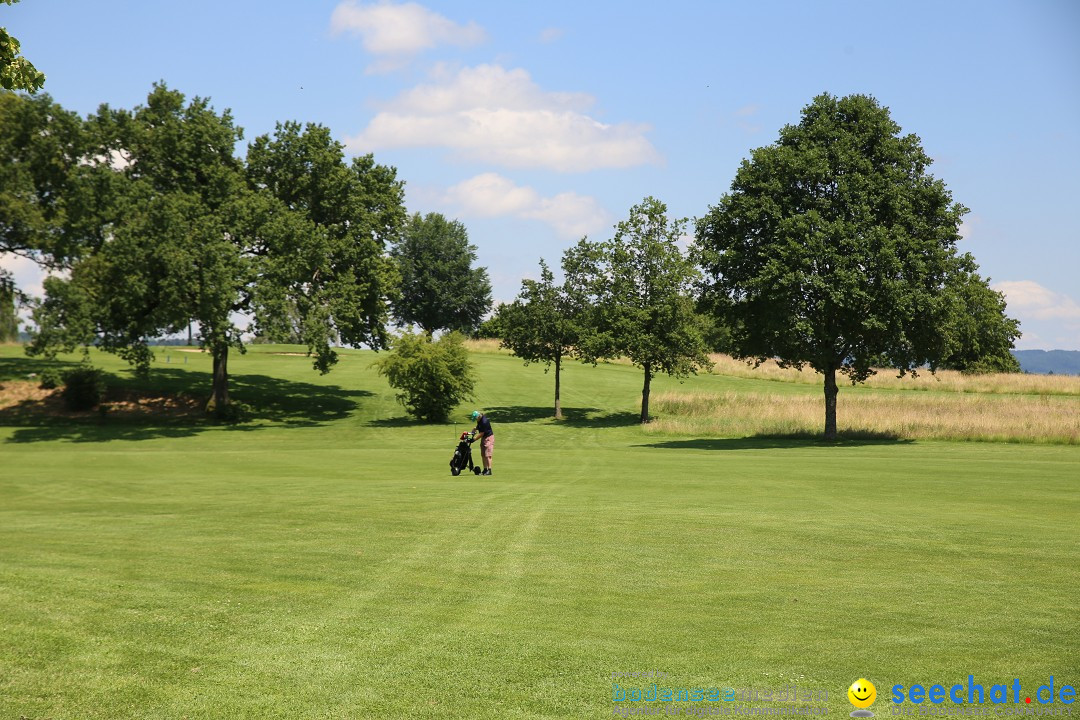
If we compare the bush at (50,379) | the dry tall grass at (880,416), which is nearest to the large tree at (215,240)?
the bush at (50,379)

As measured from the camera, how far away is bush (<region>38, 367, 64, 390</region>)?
2144 inches

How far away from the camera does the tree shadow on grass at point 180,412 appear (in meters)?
50.7

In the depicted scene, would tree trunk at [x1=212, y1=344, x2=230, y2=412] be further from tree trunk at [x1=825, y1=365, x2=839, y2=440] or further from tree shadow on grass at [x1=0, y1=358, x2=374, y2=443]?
tree trunk at [x1=825, y1=365, x2=839, y2=440]

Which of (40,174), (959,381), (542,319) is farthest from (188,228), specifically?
(959,381)

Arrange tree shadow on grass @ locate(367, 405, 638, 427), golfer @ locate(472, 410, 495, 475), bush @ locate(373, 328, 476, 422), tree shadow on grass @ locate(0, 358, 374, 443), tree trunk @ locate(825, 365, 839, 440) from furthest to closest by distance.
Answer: tree shadow on grass @ locate(367, 405, 638, 427) < bush @ locate(373, 328, 476, 422) < tree shadow on grass @ locate(0, 358, 374, 443) < tree trunk @ locate(825, 365, 839, 440) < golfer @ locate(472, 410, 495, 475)

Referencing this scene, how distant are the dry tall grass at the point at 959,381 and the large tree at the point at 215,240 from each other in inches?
1103

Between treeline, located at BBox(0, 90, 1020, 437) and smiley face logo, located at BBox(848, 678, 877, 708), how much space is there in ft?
118

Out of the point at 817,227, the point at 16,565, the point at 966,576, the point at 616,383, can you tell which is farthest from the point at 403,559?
the point at 616,383

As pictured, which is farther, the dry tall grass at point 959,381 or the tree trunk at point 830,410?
the dry tall grass at point 959,381

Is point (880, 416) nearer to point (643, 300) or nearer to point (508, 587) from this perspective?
point (643, 300)

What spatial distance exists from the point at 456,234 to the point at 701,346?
83746 millimetres

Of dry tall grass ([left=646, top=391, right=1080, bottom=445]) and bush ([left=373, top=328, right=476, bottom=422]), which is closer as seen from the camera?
dry tall grass ([left=646, top=391, right=1080, bottom=445])

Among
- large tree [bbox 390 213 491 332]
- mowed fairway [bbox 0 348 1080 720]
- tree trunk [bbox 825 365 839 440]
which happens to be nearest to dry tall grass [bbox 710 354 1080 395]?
tree trunk [bbox 825 365 839 440]

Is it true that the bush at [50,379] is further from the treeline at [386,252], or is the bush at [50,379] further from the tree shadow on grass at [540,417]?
the tree shadow on grass at [540,417]
